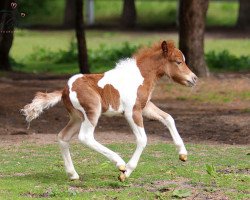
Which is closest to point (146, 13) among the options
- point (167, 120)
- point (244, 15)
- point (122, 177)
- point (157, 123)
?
point (244, 15)

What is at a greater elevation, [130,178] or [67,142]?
[67,142]

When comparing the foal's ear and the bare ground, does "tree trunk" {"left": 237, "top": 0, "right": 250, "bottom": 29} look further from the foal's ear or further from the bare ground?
the foal's ear

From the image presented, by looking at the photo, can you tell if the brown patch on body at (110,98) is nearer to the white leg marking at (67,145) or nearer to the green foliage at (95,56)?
the white leg marking at (67,145)

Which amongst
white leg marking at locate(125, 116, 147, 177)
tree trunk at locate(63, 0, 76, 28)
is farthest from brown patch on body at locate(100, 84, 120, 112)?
tree trunk at locate(63, 0, 76, 28)

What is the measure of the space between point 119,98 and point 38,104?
37.8 inches

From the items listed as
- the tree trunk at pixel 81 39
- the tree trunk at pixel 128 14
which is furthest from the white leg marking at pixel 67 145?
the tree trunk at pixel 128 14

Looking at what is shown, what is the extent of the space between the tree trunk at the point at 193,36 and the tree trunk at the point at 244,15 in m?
19.8

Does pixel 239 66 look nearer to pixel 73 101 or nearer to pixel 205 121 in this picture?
pixel 205 121

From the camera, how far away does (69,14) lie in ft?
157

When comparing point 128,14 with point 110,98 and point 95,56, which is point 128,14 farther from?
point 110,98

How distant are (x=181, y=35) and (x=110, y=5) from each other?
31934 mm

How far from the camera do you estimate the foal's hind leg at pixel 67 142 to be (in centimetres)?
1062

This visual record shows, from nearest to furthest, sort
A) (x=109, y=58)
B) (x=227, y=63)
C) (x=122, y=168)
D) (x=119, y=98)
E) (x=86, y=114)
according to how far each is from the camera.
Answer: (x=122, y=168) < (x=86, y=114) < (x=119, y=98) < (x=227, y=63) < (x=109, y=58)

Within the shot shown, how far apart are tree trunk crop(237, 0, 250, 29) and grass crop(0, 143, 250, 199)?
3035 cm
